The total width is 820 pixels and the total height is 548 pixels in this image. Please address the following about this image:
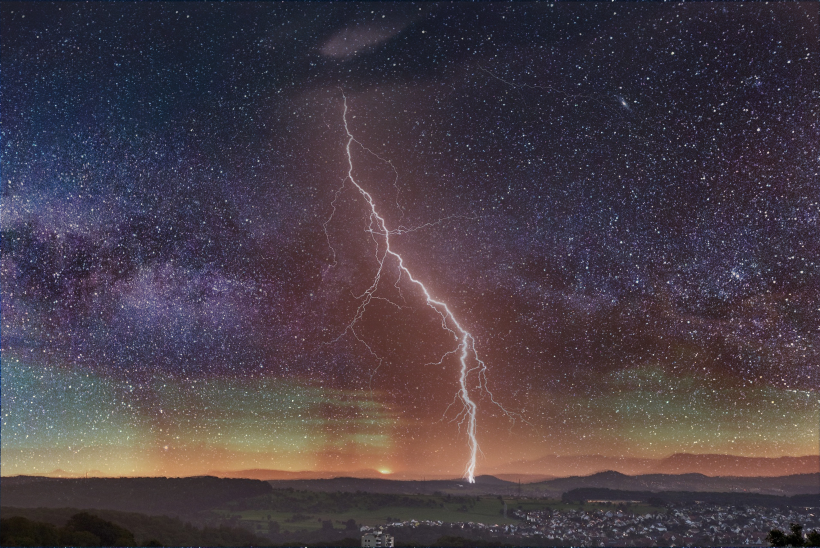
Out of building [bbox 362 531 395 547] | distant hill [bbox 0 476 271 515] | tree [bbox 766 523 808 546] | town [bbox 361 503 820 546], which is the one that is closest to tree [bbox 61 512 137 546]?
distant hill [bbox 0 476 271 515]

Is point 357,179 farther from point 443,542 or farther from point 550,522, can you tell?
point 550,522

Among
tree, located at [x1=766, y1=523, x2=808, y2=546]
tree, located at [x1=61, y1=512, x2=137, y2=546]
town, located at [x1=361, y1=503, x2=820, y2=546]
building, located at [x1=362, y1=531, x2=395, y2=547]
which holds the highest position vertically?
tree, located at [x1=766, y1=523, x2=808, y2=546]

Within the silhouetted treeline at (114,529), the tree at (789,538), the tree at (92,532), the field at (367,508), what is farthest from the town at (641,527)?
the tree at (789,538)

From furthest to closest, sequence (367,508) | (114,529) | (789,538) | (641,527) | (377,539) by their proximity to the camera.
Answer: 1. (367,508)
2. (641,527)
3. (377,539)
4. (114,529)
5. (789,538)

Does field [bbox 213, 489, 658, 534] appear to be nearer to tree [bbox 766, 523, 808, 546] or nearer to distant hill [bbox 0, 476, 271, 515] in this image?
distant hill [bbox 0, 476, 271, 515]

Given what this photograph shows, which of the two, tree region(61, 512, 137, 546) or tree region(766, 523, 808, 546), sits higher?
tree region(766, 523, 808, 546)

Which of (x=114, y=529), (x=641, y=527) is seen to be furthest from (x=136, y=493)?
(x=641, y=527)

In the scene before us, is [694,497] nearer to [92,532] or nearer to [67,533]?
[92,532]

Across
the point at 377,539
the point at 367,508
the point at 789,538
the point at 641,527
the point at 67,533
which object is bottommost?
the point at 377,539
